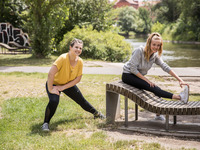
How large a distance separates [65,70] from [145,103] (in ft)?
4.56

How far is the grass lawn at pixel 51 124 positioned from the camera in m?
3.83

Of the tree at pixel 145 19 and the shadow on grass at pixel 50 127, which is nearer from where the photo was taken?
the shadow on grass at pixel 50 127

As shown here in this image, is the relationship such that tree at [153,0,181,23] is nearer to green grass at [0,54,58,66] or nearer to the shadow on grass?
green grass at [0,54,58,66]

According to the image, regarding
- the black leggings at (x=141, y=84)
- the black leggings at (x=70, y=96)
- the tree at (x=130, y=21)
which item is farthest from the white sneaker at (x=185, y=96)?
the tree at (x=130, y=21)

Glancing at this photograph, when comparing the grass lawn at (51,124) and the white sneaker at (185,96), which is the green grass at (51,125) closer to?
the grass lawn at (51,124)

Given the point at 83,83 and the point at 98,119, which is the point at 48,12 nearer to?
the point at 83,83

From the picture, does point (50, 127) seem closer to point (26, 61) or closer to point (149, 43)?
point (149, 43)

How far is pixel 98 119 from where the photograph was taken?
201 inches

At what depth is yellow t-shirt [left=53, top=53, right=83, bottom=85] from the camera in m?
4.48

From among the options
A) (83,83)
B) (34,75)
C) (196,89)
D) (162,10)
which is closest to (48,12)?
(34,75)

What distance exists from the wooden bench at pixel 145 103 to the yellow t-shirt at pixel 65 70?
610 mm

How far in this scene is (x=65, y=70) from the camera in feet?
15.0

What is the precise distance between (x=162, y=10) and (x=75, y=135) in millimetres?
76858

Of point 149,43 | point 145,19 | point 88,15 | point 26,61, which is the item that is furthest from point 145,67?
point 145,19
